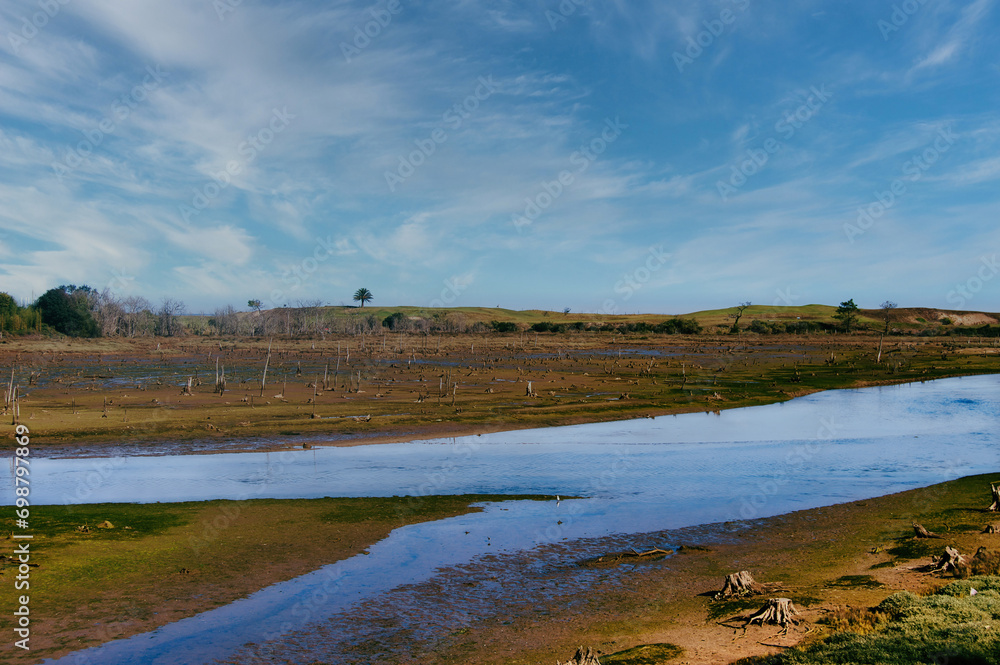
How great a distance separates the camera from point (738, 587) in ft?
32.6

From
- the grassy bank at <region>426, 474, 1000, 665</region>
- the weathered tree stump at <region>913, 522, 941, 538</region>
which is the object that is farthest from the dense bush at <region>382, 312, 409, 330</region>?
the weathered tree stump at <region>913, 522, 941, 538</region>

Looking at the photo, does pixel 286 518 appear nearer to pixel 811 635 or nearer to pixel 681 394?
pixel 811 635

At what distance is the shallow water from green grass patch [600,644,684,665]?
3651 millimetres

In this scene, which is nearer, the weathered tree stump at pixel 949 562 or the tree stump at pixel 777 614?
the tree stump at pixel 777 614

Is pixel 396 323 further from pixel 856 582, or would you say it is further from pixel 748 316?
pixel 856 582

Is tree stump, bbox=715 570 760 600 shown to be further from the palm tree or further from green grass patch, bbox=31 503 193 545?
the palm tree

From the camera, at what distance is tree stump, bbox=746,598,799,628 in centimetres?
857

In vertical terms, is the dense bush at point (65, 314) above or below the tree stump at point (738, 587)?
above

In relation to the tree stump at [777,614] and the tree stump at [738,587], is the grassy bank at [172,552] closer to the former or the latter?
the tree stump at [738,587]

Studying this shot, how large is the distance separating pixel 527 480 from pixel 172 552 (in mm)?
9478

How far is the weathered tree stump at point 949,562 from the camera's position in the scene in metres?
10.2

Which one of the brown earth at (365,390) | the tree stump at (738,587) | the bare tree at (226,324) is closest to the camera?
the tree stump at (738,587)

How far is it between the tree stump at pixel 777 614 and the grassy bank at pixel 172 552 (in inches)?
294

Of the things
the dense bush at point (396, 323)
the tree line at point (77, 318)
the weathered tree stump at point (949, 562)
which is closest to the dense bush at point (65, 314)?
the tree line at point (77, 318)
